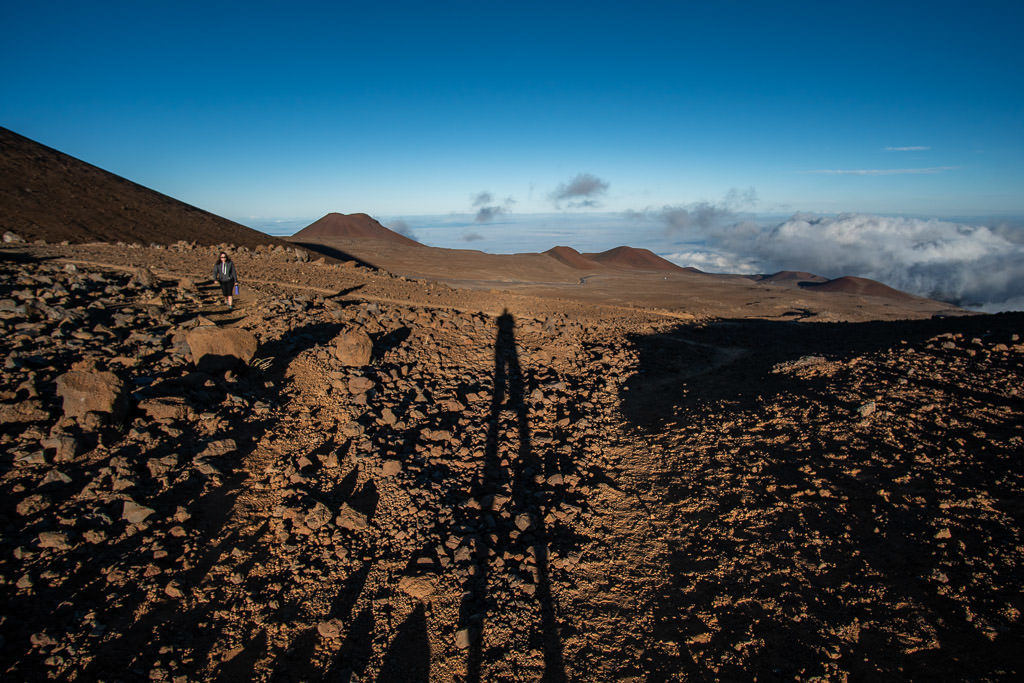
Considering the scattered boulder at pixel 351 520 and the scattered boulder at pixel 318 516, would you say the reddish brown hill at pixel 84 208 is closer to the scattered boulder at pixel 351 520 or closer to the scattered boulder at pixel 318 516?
the scattered boulder at pixel 318 516

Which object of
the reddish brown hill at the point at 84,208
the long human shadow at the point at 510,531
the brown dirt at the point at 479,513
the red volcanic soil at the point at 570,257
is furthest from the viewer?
the red volcanic soil at the point at 570,257

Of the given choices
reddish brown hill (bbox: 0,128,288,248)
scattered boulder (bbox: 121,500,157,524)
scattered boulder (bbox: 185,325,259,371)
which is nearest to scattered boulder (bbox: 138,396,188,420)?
scattered boulder (bbox: 185,325,259,371)

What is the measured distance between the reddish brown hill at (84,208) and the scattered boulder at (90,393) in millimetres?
15646

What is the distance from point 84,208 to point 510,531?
81.6ft

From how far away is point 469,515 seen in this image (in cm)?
425

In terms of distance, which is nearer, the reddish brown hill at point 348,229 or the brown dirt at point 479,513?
the brown dirt at point 479,513

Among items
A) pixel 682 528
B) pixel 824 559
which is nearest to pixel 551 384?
pixel 682 528

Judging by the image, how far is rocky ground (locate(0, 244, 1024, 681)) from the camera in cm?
279

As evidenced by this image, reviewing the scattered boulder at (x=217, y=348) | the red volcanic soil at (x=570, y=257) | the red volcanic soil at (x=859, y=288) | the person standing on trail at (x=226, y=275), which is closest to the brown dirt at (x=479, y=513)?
the scattered boulder at (x=217, y=348)

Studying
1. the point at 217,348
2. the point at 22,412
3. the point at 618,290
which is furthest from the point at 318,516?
the point at 618,290

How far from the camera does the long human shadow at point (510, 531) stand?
3061 mm

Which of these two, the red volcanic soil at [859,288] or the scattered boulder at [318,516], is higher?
the red volcanic soil at [859,288]

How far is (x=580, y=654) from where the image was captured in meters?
3.02

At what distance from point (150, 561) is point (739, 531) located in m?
4.48
